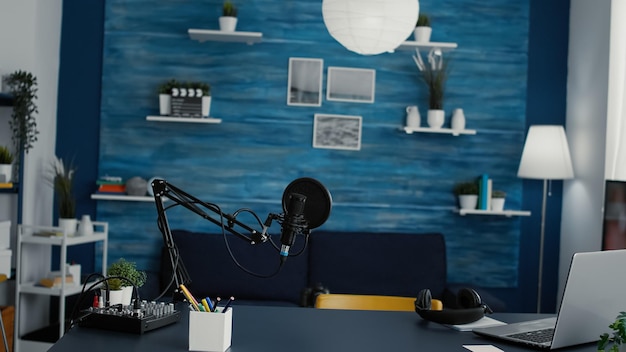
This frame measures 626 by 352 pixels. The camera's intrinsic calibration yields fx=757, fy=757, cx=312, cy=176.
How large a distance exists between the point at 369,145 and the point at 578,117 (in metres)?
1.39

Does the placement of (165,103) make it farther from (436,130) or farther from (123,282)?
(123,282)

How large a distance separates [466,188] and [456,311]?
2.72 meters

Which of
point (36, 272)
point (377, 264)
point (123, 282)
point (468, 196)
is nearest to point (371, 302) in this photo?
point (123, 282)

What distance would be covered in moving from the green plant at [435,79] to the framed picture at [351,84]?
35cm

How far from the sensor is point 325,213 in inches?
77.0

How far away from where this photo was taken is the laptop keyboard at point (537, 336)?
217 centimetres

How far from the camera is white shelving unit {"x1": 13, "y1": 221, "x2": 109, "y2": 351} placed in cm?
425

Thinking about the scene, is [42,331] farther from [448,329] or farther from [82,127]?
[448,329]

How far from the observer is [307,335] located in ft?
7.04

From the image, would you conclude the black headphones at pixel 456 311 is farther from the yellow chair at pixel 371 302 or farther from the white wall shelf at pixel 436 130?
the white wall shelf at pixel 436 130

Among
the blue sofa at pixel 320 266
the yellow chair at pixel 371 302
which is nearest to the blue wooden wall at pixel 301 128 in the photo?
the blue sofa at pixel 320 266

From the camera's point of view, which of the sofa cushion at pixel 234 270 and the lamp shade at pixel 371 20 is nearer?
the lamp shade at pixel 371 20

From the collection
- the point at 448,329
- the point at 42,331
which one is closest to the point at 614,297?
the point at 448,329

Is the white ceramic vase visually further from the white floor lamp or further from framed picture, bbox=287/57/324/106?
framed picture, bbox=287/57/324/106
